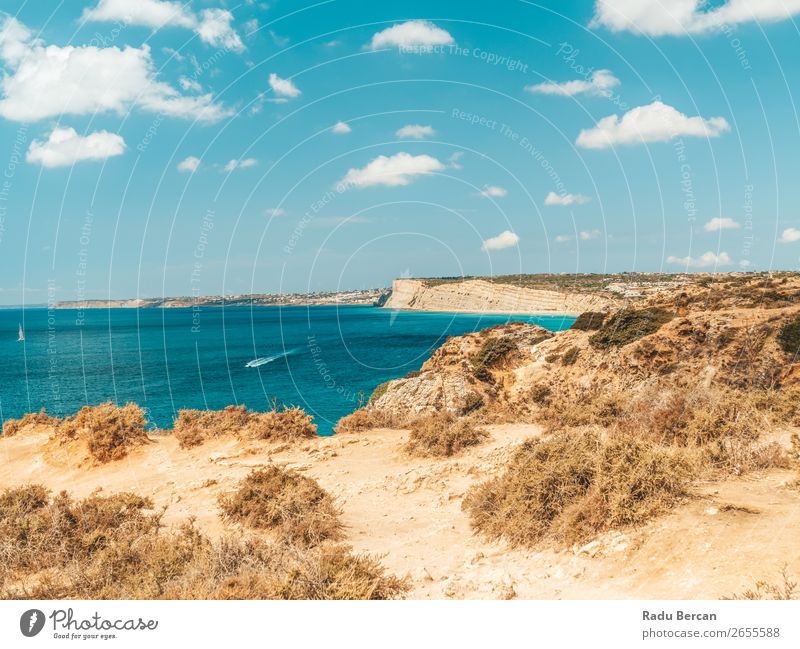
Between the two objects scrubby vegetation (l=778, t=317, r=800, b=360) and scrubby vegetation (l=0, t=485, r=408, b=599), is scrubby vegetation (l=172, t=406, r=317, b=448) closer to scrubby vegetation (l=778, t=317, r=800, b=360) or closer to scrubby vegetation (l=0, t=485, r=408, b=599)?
scrubby vegetation (l=0, t=485, r=408, b=599)

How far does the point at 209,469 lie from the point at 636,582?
12128 mm

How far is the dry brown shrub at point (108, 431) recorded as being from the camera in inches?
653

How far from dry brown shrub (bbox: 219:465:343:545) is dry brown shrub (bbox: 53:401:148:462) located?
28.2 ft

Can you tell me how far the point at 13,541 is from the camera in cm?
806

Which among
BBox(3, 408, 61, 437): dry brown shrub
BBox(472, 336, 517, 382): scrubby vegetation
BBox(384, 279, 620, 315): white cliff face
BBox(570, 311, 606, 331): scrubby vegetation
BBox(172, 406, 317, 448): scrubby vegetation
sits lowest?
BBox(3, 408, 61, 437): dry brown shrub

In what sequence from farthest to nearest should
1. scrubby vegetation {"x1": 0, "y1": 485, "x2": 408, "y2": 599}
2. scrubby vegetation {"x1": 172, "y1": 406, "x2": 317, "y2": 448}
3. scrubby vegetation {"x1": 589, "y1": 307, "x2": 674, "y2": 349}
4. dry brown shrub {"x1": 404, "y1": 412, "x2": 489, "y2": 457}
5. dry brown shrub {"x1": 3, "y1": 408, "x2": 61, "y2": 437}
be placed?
dry brown shrub {"x1": 3, "y1": 408, "x2": 61, "y2": 437} → scrubby vegetation {"x1": 589, "y1": 307, "x2": 674, "y2": 349} → scrubby vegetation {"x1": 172, "y1": 406, "x2": 317, "y2": 448} → dry brown shrub {"x1": 404, "y1": 412, "x2": 489, "y2": 457} → scrubby vegetation {"x1": 0, "y1": 485, "x2": 408, "y2": 599}

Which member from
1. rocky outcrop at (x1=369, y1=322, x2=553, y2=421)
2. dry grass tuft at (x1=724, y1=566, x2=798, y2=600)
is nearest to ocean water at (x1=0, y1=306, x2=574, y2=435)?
rocky outcrop at (x1=369, y1=322, x2=553, y2=421)

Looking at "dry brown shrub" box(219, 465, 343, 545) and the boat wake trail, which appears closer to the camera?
"dry brown shrub" box(219, 465, 343, 545)

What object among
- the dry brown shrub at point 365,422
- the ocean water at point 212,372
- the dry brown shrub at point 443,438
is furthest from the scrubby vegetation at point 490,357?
the ocean water at point 212,372

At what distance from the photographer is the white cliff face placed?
3836 inches
